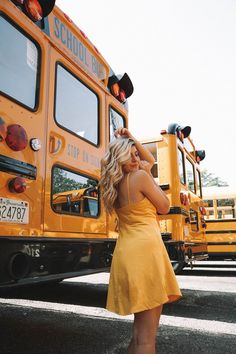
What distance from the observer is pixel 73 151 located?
2996mm

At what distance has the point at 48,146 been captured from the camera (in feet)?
8.67

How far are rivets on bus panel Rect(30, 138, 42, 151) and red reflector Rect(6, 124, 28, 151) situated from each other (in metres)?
0.09

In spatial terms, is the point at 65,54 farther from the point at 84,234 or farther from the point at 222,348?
the point at 222,348

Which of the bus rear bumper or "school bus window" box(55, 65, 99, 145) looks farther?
"school bus window" box(55, 65, 99, 145)

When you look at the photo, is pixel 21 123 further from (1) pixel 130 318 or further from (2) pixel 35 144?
(1) pixel 130 318

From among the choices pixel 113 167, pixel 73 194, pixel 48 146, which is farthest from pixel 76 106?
pixel 113 167

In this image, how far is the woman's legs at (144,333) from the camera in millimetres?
1464

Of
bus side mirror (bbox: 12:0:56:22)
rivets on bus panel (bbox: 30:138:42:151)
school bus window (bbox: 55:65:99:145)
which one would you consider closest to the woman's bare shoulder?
rivets on bus panel (bbox: 30:138:42:151)

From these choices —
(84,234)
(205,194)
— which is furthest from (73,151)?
(205,194)

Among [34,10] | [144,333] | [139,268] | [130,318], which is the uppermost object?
[34,10]

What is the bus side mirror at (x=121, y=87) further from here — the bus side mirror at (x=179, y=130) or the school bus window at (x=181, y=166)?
the school bus window at (x=181, y=166)

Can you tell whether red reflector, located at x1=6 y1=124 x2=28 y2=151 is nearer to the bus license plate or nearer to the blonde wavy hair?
the bus license plate

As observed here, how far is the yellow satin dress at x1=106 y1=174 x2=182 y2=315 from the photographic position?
150 centimetres

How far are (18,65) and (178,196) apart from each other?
343 centimetres
